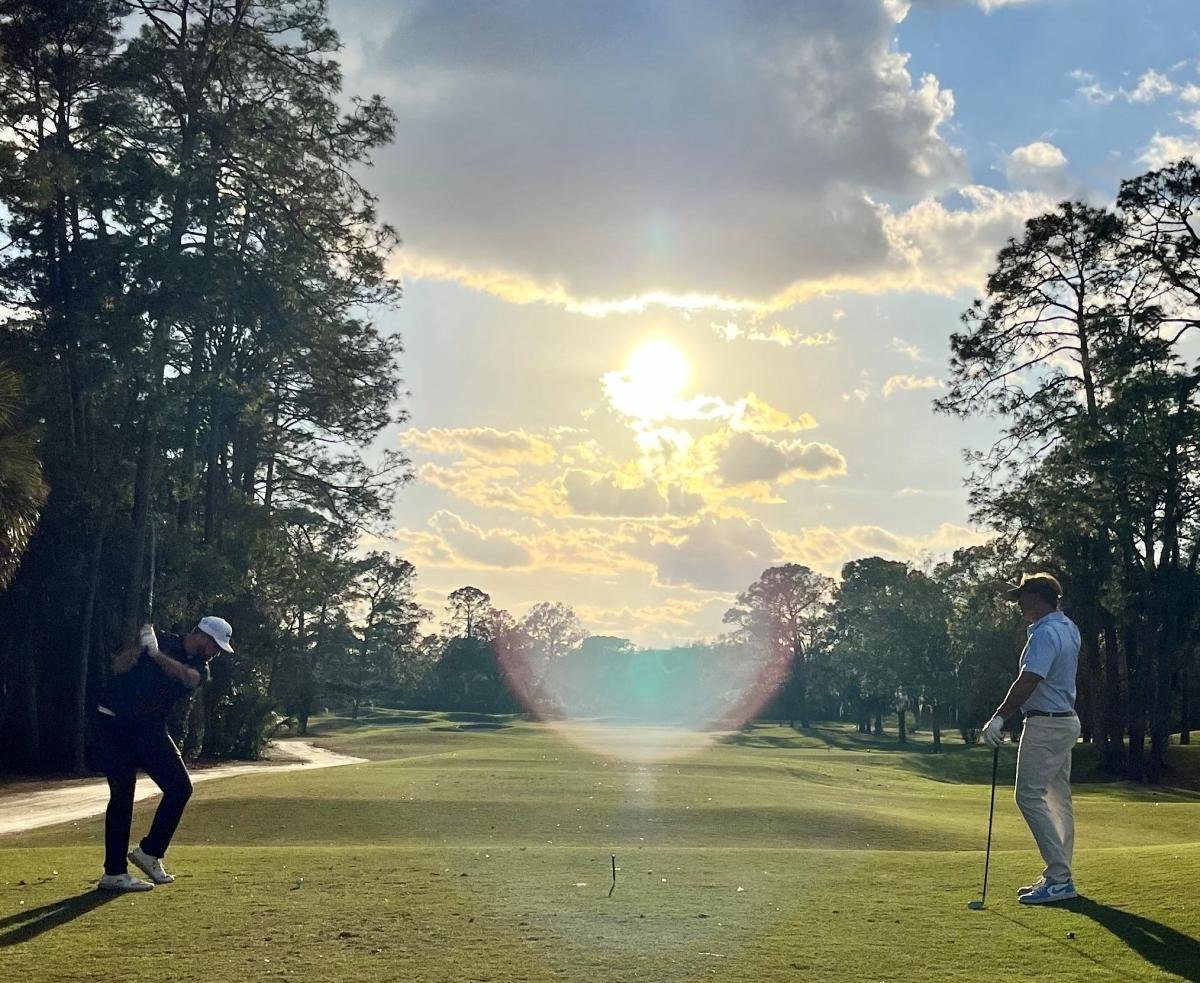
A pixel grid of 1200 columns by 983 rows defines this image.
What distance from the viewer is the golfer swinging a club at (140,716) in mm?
9078

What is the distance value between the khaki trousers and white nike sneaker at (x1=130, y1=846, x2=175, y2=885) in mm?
6712

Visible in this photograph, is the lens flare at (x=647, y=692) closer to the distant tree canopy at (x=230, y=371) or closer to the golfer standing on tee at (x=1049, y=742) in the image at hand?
the distant tree canopy at (x=230, y=371)

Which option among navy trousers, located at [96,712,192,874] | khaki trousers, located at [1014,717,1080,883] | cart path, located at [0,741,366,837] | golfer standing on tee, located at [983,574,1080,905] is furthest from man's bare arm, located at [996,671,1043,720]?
cart path, located at [0,741,366,837]

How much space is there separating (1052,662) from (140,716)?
6.93 metres

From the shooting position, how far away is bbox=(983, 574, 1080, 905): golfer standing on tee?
852cm

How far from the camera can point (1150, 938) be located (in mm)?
7285

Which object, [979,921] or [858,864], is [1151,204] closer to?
[858,864]

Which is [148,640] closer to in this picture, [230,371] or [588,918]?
[588,918]

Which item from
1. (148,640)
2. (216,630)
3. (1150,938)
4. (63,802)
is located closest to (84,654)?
(63,802)

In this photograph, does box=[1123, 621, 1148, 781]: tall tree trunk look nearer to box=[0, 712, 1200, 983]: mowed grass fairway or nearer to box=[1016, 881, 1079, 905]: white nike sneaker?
box=[0, 712, 1200, 983]: mowed grass fairway

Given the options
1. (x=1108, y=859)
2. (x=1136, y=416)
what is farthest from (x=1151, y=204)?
(x=1108, y=859)

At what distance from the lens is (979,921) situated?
799cm

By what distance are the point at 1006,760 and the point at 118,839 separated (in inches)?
2242

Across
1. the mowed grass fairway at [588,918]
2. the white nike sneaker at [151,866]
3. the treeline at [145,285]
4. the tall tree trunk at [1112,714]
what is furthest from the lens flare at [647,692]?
the white nike sneaker at [151,866]
